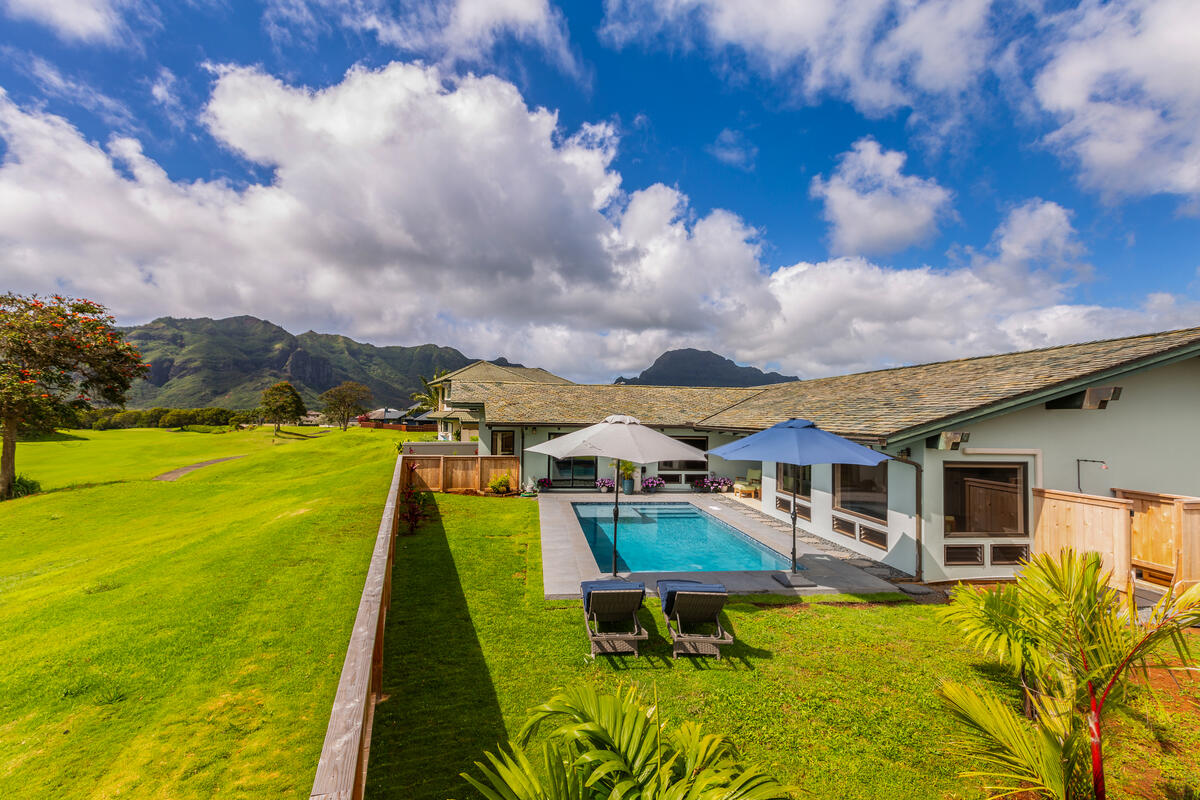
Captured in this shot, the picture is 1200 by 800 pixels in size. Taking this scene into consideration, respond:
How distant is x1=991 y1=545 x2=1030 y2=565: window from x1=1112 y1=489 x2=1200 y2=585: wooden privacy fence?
153 centimetres

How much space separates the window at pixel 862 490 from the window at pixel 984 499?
132 cm

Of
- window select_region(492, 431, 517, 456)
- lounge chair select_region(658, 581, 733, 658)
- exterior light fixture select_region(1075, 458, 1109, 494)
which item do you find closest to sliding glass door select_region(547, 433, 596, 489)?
window select_region(492, 431, 517, 456)

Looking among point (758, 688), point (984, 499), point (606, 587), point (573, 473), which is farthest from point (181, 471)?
point (984, 499)

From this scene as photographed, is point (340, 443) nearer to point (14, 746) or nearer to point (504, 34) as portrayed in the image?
point (504, 34)

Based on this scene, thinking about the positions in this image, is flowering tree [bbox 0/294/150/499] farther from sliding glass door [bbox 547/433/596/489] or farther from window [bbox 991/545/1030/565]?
window [bbox 991/545/1030/565]

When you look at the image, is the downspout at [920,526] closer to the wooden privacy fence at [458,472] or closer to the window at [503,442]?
the wooden privacy fence at [458,472]

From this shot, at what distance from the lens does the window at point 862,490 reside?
10.9 m

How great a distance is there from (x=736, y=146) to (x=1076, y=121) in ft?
33.9

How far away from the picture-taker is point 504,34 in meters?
13.1

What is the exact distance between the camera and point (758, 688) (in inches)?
225

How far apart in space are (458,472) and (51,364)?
69.6 ft

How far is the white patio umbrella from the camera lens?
9008 mm

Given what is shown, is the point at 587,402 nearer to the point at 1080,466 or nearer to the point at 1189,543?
the point at 1080,466

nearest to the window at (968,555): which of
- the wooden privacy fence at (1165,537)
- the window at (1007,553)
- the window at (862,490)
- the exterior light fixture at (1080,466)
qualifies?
the window at (1007,553)
